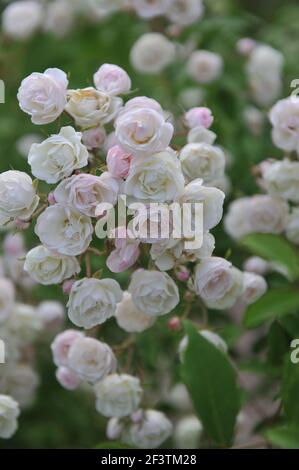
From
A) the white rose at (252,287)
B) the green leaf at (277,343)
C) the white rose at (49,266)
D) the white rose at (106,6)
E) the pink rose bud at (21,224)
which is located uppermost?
the white rose at (106,6)

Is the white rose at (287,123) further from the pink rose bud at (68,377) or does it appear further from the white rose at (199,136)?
the pink rose bud at (68,377)

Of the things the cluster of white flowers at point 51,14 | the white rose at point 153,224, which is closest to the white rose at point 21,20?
the cluster of white flowers at point 51,14

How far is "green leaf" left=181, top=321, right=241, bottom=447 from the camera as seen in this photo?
1364 mm

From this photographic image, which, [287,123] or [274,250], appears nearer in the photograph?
[274,250]

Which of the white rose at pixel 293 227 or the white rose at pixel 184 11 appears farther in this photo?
the white rose at pixel 184 11

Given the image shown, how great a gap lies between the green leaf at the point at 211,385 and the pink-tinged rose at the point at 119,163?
0.95 ft

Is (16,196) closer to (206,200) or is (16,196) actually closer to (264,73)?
(206,200)

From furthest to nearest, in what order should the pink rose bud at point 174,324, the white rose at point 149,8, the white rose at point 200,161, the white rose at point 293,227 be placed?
the white rose at point 149,8, the white rose at point 293,227, the pink rose bud at point 174,324, the white rose at point 200,161

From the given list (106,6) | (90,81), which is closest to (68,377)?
(90,81)

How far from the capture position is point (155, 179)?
47.4 inches

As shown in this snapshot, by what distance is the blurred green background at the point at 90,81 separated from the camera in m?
2.29

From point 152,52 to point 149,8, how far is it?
12 centimetres

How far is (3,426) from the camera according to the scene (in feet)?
4.99
